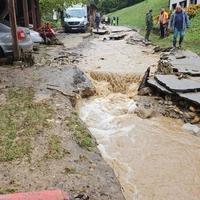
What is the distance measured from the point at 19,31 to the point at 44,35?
7.41 metres

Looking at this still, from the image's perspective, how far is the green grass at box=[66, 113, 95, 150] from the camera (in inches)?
258

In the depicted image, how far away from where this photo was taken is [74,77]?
36.9 feet

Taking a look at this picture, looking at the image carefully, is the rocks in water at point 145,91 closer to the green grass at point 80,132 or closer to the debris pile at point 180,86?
the debris pile at point 180,86

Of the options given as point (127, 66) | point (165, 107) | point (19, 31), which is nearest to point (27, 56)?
point (19, 31)

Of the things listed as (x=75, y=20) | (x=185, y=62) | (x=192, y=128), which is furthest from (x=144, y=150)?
(x=75, y=20)

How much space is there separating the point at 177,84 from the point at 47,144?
4777mm

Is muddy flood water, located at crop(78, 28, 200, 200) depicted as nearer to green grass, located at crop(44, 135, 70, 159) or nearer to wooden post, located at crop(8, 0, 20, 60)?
green grass, located at crop(44, 135, 70, 159)

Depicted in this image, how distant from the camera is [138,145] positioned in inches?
305

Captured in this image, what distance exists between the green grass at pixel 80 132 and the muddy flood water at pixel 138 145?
0.53 meters

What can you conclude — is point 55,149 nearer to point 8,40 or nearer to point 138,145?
point 138,145

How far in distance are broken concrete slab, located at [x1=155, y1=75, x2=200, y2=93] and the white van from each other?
18.8 metres

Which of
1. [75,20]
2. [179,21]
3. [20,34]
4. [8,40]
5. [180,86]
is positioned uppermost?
[179,21]

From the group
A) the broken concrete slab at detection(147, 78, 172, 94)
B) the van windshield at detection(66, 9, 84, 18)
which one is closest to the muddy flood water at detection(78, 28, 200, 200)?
the broken concrete slab at detection(147, 78, 172, 94)

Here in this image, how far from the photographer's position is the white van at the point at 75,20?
28.8 metres
